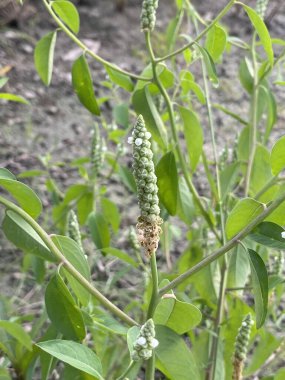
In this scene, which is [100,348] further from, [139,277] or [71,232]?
[139,277]

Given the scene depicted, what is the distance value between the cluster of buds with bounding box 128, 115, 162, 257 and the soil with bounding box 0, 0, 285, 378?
121 cm

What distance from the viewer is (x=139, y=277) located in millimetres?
2100

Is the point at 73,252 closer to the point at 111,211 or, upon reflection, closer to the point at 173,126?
the point at 173,126

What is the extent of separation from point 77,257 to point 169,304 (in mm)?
160

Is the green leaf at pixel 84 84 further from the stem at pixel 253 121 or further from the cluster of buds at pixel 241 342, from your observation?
the cluster of buds at pixel 241 342

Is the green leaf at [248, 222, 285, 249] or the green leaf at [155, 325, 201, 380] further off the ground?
the green leaf at [248, 222, 285, 249]

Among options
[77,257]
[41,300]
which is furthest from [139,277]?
[77,257]

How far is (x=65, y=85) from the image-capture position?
114 inches

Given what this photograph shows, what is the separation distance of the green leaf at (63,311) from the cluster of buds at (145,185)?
17 cm

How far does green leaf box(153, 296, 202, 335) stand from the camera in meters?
0.99

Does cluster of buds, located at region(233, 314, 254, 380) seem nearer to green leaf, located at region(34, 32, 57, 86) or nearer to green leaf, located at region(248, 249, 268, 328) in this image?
green leaf, located at region(248, 249, 268, 328)

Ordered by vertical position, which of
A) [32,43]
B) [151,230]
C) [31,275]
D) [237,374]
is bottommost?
[31,275]

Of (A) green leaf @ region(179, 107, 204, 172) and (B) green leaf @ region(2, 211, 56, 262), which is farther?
(A) green leaf @ region(179, 107, 204, 172)

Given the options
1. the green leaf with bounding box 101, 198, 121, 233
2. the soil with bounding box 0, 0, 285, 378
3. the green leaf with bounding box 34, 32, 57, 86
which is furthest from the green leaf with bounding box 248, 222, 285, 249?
the soil with bounding box 0, 0, 285, 378
